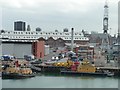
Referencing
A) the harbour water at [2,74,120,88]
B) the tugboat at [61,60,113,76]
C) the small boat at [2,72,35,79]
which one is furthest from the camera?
the tugboat at [61,60,113,76]

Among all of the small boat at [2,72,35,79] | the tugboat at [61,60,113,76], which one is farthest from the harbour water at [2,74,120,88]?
the tugboat at [61,60,113,76]

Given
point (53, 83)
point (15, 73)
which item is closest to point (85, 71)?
point (15, 73)

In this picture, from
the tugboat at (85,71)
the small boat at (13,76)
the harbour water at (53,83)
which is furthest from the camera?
the tugboat at (85,71)

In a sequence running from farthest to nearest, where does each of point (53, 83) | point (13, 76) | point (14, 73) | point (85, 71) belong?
1. point (85, 71)
2. point (14, 73)
3. point (13, 76)
4. point (53, 83)

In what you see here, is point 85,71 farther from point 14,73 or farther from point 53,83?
point 53,83

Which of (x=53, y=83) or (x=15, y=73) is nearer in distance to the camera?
(x=53, y=83)

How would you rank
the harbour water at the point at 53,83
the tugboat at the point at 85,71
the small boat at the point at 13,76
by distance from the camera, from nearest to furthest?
the harbour water at the point at 53,83 < the small boat at the point at 13,76 < the tugboat at the point at 85,71

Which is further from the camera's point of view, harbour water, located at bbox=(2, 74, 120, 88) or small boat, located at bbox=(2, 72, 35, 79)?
small boat, located at bbox=(2, 72, 35, 79)

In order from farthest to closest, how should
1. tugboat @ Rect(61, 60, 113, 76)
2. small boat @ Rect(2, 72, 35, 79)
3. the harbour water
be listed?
tugboat @ Rect(61, 60, 113, 76) < small boat @ Rect(2, 72, 35, 79) < the harbour water

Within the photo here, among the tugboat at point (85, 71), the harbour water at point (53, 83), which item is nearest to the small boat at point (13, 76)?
the harbour water at point (53, 83)

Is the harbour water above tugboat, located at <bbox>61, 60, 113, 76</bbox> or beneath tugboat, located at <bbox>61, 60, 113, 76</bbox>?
beneath

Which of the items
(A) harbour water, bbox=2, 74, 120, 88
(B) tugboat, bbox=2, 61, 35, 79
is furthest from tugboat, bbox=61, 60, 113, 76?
(A) harbour water, bbox=2, 74, 120, 88

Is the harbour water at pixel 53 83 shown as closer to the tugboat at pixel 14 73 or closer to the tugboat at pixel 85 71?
the tugboat at pixel 14 73

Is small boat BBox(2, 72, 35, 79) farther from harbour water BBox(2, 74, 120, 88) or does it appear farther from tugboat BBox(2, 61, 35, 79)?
harbour water BBox(2, 74, 120, 88)
